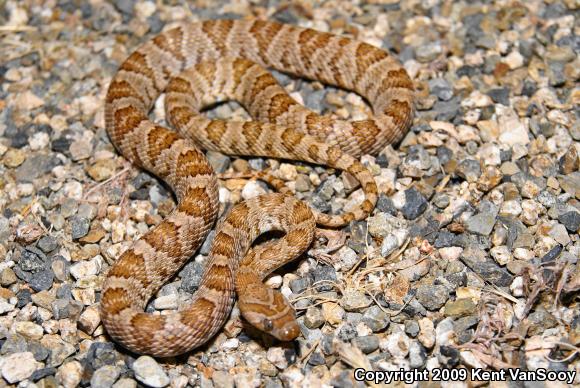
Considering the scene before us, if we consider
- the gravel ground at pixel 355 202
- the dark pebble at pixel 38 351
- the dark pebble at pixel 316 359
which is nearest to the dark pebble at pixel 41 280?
the gravel ground at pixel 355 202

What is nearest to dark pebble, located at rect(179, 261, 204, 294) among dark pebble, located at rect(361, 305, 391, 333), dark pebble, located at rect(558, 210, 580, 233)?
dark pebble, located at rect(361, 305, 391, 333)

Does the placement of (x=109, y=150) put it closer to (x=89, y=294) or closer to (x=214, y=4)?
(x=89, y=294)

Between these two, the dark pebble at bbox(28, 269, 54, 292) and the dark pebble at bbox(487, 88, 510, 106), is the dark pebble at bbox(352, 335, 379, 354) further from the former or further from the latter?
the dark pebble at bbox(487, 88, 510, 106)

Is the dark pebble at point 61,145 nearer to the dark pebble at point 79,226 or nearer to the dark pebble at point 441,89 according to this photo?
the dark pebble at point 79,226

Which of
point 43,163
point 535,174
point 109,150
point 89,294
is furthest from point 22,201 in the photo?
point 535,174

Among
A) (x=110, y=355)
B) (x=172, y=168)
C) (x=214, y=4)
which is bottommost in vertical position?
(x=110, y=355)
